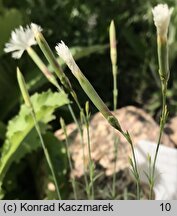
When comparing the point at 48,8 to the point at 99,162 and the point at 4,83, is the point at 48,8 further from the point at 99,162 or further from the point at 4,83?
the point at 99,162

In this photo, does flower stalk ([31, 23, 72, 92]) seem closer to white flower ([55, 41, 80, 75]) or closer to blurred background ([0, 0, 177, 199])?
white flower ([55, 41, 80, 75])

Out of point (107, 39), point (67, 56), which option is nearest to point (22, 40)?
point (67, 56)

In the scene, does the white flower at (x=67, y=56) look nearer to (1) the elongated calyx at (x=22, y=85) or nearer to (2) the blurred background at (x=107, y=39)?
(1) the elongated calyx at (x=22, y=85)

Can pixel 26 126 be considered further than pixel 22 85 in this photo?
Yes

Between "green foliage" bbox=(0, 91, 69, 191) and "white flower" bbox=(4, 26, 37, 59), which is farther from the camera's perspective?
"green foliage" bbox=(0, 91, 69, 191)

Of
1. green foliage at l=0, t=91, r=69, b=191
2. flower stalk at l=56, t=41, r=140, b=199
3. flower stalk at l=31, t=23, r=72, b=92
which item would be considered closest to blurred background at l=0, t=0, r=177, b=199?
green foliage at l=0, t=91, r=69, b=191

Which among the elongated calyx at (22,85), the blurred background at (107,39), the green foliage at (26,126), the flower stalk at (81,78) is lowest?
the flower stalk at (81,78)

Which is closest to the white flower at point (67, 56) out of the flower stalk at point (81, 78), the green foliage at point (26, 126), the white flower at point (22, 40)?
the flower stalk at point (81, 78)

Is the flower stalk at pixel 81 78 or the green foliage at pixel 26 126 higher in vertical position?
the green foliage at pixel 26 126

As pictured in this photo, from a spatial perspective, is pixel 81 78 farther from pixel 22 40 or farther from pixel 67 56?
pixel 22 40

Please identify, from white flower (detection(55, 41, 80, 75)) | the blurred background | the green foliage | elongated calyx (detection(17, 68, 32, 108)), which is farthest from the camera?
the blurred background

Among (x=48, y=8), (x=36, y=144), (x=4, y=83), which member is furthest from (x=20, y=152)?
(x=48, y=8)

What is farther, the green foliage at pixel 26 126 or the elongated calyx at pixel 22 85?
the green foliage at pixel 26 126
